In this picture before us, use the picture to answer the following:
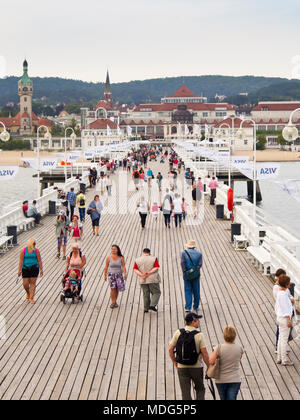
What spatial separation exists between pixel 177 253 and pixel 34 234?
570cm

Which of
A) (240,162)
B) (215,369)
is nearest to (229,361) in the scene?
(215,369)

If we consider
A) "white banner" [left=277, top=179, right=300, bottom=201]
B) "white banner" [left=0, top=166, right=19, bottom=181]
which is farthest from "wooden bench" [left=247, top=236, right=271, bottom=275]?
"white banner" [left=0, top=166, right=19, bottom=181]

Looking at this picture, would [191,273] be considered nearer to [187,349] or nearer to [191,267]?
[191,267]

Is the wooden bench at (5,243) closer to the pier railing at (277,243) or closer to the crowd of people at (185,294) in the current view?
the crowd of people at (185,294)

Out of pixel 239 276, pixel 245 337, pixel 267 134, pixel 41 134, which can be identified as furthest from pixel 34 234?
pixel 41 134

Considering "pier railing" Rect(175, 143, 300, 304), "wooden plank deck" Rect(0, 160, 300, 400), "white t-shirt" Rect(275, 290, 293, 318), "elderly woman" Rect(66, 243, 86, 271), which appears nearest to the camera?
"wooden plank deck" Rect(0, 160, 300, 400)

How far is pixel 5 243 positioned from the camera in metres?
17.9

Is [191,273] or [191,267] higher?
[191,267]

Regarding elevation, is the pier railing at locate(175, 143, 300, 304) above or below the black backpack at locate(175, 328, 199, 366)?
below

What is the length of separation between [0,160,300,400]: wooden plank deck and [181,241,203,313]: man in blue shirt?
29 centimetres

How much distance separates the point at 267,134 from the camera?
168250mm

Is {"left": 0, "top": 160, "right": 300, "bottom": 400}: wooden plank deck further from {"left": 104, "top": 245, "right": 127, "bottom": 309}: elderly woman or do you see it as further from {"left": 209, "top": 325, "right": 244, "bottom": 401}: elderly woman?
{"left": 209, "top": 325, "right": 244, "bottom": 401}: elderly woman

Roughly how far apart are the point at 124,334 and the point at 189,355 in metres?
3.33

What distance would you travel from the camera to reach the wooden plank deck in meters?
7.96
